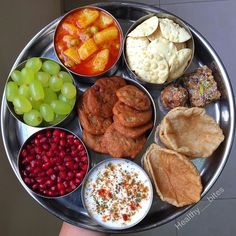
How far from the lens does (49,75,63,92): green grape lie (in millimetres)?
1119

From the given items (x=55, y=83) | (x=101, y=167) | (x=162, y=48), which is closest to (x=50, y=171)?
(x=101, y=167)

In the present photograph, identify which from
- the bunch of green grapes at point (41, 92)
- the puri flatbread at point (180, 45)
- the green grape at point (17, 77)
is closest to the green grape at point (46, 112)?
the bunch of green grapes at point (41, 92)

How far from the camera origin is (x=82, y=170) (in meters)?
1.13

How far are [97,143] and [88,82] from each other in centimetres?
20

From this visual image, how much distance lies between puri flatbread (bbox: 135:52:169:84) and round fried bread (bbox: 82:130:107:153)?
0.77 ft

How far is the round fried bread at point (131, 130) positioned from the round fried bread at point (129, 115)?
0.05ft

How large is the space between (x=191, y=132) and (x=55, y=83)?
1.47 ft

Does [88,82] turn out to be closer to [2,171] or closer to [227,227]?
[2,171]

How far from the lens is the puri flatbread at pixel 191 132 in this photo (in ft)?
3.70

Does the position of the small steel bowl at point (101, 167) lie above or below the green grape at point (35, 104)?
below

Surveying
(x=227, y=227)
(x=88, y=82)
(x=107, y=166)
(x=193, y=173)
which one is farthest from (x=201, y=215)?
(x=88, y=82)

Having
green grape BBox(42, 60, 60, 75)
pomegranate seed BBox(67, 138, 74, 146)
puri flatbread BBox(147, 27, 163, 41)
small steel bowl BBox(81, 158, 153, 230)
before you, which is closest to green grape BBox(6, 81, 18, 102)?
green grape BBox(42, 60, 60, 75)

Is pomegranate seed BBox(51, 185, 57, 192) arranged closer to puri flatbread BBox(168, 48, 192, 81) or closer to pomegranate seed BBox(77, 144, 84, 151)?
pomegranate seed BBox(77, 144, 84, 151)

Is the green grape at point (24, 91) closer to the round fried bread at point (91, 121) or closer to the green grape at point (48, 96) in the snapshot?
the green grape at point (48, 96)
